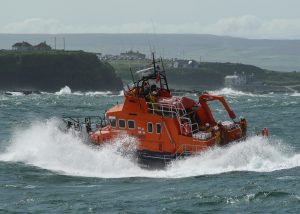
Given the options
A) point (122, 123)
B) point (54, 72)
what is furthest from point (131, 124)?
point (54, 72)

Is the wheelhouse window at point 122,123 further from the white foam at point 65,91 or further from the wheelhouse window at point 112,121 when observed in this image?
the white foam at point 65,91

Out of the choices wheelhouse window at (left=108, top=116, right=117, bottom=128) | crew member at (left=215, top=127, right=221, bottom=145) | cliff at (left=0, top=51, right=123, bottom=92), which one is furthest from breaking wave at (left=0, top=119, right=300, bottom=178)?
cliff at (left=0, top=51, right=123, bottom=92)

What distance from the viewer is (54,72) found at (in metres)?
126

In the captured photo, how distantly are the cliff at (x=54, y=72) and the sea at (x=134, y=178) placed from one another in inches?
2925

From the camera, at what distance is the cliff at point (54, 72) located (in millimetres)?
121125

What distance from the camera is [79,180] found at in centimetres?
3409

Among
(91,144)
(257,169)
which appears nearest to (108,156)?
(91,144)

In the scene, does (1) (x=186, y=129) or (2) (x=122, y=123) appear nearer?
(1) (x=186, y=129)

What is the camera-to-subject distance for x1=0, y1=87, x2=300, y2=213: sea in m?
28.0

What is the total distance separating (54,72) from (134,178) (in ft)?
305

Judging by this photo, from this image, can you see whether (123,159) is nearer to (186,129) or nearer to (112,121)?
(112,121)

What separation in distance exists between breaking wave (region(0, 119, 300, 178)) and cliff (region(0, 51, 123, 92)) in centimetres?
7972

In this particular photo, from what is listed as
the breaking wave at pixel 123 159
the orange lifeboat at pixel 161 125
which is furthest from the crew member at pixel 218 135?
the breaking wave at pixel 123 159

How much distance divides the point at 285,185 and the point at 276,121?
105 feet
